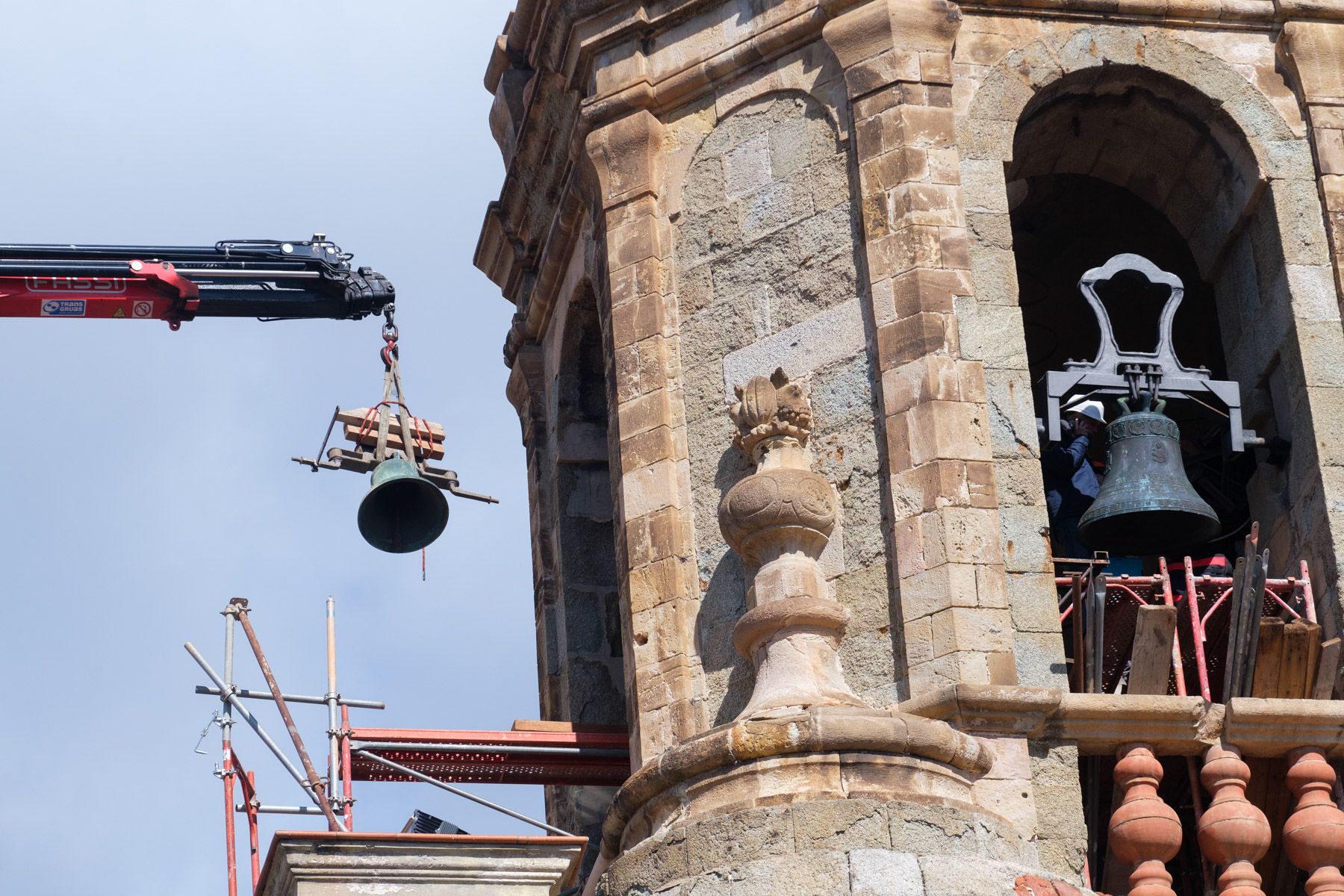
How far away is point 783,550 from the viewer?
12953mm

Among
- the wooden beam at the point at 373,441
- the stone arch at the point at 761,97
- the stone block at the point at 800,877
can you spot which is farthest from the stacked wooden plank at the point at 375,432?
the stone block at the point at 800,877

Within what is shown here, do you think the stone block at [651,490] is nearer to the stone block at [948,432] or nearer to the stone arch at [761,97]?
the stone block at [948,432]

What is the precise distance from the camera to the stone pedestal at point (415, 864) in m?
12.8

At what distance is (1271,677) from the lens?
43.2 feet

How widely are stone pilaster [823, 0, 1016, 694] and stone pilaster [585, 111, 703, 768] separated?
3.24 feet

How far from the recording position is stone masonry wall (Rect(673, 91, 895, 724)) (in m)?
13.1

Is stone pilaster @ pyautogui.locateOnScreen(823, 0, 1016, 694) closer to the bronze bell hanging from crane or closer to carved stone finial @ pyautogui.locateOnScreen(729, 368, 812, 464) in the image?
carved stone finial @ pyautogui.locateOnScreen(729, 368, 812, 464)

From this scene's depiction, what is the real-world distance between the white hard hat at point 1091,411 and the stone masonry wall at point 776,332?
131 cm

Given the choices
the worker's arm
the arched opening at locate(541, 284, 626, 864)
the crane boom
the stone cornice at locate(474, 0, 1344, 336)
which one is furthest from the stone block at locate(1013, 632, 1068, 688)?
the crane boom

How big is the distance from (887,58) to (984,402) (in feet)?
5.55

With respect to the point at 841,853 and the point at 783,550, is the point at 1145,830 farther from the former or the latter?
the point at 783,550

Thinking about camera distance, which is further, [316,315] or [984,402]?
[316,315]

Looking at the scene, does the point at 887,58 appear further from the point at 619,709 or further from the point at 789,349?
the point at 619,709

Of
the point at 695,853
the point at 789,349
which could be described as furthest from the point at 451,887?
the point at 789,349
